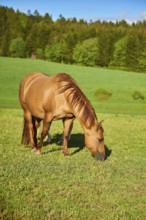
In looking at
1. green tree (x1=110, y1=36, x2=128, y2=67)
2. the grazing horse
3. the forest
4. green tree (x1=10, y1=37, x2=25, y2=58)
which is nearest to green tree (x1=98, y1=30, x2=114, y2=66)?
the forest

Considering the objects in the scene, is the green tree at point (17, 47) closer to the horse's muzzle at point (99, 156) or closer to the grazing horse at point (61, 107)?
the grazing horse at point (61, 107)

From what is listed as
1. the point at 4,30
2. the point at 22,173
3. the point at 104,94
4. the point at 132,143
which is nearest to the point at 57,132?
the point at 132,143

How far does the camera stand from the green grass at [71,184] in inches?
228

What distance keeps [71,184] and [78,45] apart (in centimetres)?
8148

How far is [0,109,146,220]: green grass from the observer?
5785 millimetres

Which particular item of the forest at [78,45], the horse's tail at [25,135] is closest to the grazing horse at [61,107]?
the horse's tail at [25,135]

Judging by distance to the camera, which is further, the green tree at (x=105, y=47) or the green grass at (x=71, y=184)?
the green tree at (x=105, y=47)

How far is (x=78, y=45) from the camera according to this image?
284 ft

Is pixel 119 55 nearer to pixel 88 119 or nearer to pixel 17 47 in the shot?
pixel 17 47

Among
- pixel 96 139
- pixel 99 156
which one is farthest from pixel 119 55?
pixel 96 139

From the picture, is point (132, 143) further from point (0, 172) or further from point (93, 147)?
point (0, 172)

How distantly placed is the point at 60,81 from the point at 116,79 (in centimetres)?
4070

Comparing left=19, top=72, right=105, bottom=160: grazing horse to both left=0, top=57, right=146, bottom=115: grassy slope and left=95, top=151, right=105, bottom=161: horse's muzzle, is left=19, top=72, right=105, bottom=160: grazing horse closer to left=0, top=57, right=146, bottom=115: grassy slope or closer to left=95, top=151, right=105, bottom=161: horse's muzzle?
left=95, top=151, right=105, bottom=161: horse's muzzle

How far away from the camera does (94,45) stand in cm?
8444
